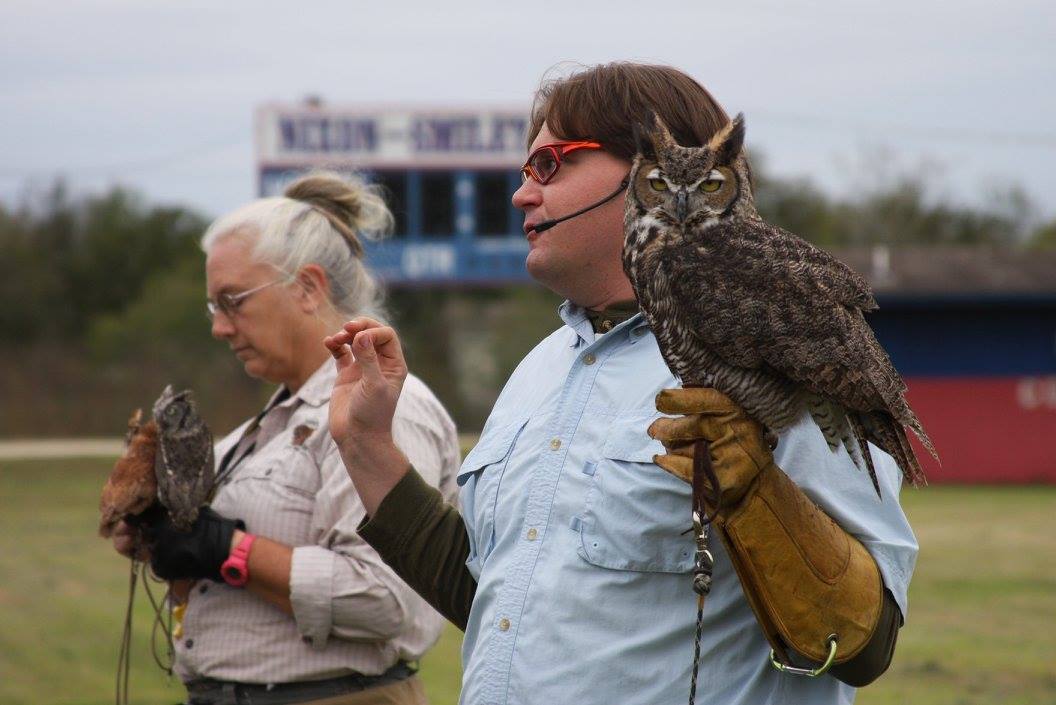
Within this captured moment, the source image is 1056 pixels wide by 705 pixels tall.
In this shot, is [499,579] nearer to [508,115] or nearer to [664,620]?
[664,620]

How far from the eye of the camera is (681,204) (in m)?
→ 2.53

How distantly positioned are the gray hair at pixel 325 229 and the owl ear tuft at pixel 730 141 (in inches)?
58.7

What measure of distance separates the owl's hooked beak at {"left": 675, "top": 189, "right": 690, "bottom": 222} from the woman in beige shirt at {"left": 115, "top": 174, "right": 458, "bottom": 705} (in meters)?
1.12

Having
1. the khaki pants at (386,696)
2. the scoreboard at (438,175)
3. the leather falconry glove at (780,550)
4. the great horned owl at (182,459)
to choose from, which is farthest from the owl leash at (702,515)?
the scoreboard at (438,175)

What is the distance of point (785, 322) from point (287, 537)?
1.54 meters

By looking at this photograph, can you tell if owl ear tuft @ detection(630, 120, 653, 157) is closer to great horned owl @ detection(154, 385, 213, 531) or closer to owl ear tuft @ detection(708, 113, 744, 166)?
owl ear tuft @ detection(708, 113, 744, 166)

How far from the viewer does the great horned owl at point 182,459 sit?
3.32 m

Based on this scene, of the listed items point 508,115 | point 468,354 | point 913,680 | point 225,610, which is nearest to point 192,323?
point 468,354

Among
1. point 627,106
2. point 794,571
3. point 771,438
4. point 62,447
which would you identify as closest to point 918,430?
point 771,438

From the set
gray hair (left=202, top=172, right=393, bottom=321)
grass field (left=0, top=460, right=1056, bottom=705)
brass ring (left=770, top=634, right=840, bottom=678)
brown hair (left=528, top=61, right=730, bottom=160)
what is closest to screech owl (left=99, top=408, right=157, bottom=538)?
gray hair (left=202, top=172, right=393, bottom=321)

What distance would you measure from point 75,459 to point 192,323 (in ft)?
34.5

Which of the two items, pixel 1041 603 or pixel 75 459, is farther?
pixel 75 459

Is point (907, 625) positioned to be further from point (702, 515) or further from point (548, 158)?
point (702, 515)

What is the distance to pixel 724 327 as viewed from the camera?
2.42 metres
